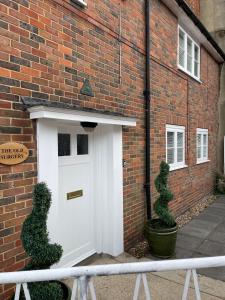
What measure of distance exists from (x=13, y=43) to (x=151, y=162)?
3.64m

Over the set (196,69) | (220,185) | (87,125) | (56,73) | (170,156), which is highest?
(196,69)

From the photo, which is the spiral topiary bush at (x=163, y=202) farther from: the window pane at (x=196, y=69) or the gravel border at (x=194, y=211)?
the window pane at (x=196, y=69)

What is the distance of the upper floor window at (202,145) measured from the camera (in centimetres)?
903

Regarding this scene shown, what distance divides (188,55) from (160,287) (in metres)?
6.68

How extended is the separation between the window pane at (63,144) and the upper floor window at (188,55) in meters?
4.50

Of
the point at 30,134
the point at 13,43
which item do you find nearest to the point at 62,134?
the point at 30,134

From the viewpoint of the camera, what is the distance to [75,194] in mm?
4062

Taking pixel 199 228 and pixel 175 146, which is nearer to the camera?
pixel 199 228

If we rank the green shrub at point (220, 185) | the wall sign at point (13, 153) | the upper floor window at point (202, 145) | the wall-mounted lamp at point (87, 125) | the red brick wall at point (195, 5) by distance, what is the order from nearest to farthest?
the wall sign at point (13, 153) < the wall-mounted lamp at point (87, 125) < the upper floor window at point (202, 145) < the red brick wall at point (195, 5) < the green shrub at point (220, 185)

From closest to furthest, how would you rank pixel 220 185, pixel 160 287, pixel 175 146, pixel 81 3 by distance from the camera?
pixel 160 287
pixel 81 3
pixel 175 146
pixel 220 185

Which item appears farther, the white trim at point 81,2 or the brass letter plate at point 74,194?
the brass letter plate at point 74,194

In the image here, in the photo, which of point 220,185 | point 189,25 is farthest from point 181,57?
point 220,185

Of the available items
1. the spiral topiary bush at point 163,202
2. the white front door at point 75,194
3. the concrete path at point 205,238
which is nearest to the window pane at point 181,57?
the spiral topiary bush at point 163,202

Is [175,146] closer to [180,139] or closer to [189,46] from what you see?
[180,139]
